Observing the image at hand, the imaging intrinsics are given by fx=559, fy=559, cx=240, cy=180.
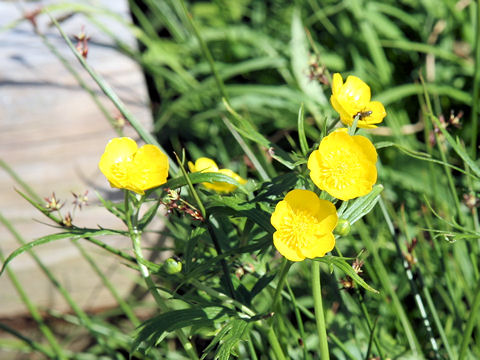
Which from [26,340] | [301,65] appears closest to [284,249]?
[26,340]

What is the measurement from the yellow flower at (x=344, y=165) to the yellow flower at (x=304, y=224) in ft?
0.07

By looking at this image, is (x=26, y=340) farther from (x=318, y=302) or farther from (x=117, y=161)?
(x=318, y=302)

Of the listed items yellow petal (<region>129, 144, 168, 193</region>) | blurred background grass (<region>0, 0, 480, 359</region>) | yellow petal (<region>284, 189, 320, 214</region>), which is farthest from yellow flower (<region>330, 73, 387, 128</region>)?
blurred background grass (<region>0, 0, 480, 359</region>)

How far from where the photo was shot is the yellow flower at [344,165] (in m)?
0.64

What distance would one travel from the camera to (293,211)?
26.3 inches

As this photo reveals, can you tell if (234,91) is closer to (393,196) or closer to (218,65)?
(218,65)

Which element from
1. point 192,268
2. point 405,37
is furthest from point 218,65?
point 192,268

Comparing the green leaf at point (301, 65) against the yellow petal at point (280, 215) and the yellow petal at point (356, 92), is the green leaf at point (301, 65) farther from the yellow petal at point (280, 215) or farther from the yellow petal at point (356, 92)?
the yellow petal at point (280, 215)

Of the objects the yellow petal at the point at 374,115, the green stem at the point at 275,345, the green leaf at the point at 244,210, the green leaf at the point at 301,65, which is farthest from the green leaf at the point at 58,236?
the green leaf at the point at 301,65

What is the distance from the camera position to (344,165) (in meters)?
0.66

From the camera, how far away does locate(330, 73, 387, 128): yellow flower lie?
70cm

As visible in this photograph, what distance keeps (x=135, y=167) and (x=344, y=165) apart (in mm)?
258

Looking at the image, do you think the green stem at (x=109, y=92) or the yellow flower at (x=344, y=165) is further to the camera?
the green stem at (x=109, y=92)

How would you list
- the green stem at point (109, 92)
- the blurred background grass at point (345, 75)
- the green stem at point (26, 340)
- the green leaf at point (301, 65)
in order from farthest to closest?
the green leaf at point (301, 65), the blurred background grass at point (345, 75), the green stem at point (26, 340), the green stem at point (109, 92)
